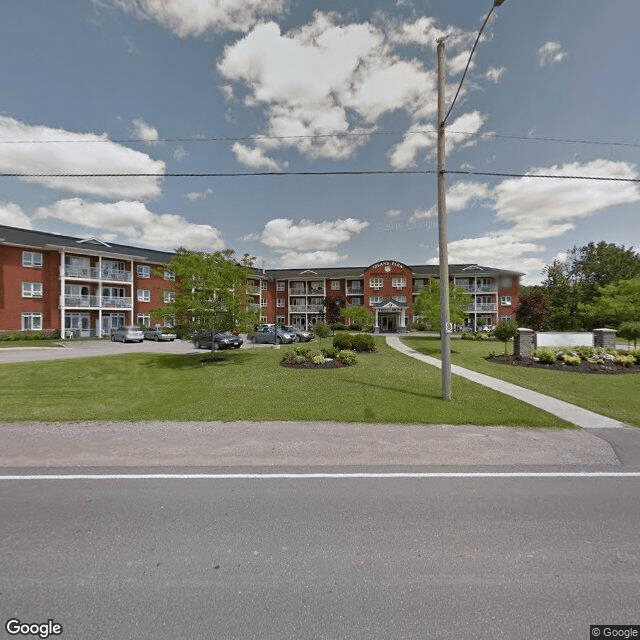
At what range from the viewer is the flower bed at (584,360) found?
46.8ft

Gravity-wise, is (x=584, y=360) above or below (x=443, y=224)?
below

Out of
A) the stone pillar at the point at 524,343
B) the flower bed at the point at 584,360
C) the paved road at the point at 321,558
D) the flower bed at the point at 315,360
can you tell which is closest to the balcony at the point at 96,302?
the flower bed at the point at 315,360

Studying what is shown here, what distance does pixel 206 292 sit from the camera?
1516 cm

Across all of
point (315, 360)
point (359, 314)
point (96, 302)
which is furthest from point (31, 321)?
point (359, 314)

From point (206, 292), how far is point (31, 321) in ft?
90.6

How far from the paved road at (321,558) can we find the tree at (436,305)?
1901 centimetres

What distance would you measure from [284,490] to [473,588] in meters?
2.31

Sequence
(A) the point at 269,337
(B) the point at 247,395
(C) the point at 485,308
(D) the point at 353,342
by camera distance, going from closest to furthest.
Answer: (B) the point at 247,395 < (D) the point at 353,342 < (A) the point at 269,337 < (C) the point at 485,308

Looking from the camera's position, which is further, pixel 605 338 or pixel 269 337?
pixel 269 337

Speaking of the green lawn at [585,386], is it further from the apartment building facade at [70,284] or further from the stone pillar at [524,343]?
the apartment building facade at [70,284]

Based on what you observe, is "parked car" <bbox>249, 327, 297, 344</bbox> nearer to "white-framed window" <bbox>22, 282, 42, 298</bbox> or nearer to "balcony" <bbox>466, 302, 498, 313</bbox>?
"white-framed window" <bbox>22, 282, 42, 298</bbox>

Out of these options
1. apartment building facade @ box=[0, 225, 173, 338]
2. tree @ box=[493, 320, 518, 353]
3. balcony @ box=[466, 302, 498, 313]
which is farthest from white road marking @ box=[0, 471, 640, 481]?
balcony @ box=[466, 302, 498, 313]

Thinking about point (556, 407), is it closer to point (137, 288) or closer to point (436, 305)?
point (436, 305)

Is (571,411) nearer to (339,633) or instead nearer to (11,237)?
(339,633)
